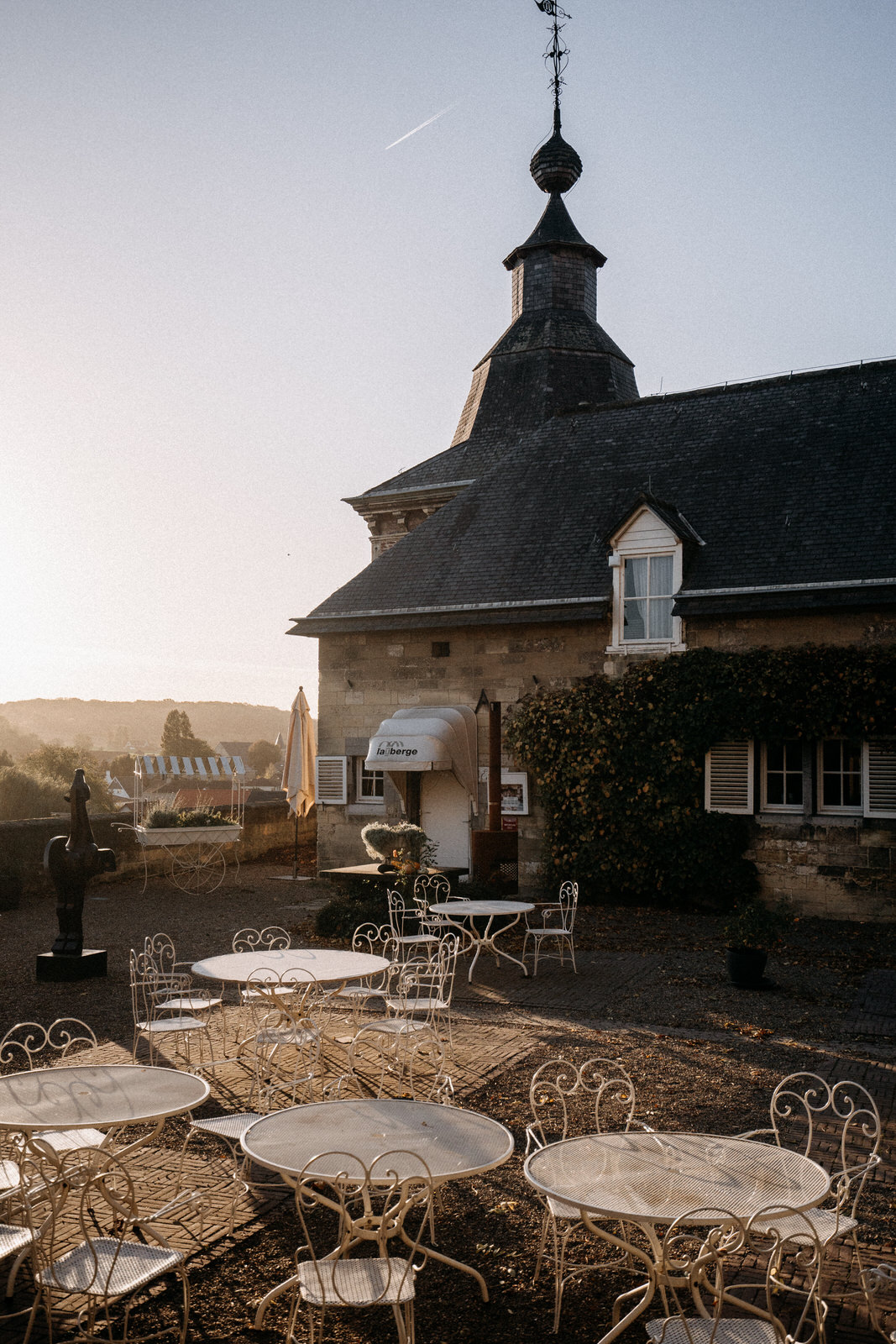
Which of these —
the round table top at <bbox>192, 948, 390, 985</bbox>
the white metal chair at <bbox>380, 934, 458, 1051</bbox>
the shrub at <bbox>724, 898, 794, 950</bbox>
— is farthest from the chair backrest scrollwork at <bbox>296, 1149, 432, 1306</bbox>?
the shrub at <bbox>724, 898, 794, 950</bbox>

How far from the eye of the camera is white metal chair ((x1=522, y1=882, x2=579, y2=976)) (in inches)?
425

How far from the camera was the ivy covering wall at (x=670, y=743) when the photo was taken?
46.9ft

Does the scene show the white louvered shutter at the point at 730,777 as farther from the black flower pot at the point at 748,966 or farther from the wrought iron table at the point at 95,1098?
the wrought iron table at the point at 95,1098

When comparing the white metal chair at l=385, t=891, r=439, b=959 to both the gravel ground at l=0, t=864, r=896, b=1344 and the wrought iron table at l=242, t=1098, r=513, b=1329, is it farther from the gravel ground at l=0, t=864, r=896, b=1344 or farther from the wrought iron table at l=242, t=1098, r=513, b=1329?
the wrought iron table at l=242, t=1098, r=513, b=1329

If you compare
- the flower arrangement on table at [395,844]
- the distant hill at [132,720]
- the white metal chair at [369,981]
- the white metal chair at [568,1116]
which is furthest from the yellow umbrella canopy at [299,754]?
the distant hill at [132,720]

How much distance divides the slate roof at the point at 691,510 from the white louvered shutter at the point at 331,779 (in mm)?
2401

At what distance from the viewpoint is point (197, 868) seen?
1841cm

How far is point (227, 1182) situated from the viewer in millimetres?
5340

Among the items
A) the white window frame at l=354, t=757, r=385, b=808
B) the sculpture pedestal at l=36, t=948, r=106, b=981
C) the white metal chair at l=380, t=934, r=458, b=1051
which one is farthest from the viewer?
Result: the white window frame at l=354, t=757, r=385, b=808

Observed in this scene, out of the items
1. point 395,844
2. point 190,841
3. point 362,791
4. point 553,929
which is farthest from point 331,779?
point 553,929

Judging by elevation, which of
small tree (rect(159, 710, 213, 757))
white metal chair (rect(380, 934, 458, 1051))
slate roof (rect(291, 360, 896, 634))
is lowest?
white metal chair (rect(380, 934, 458, 1051))

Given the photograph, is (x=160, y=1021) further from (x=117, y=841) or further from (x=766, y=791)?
(x=117, y=841)

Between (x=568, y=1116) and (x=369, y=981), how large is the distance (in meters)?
2.80

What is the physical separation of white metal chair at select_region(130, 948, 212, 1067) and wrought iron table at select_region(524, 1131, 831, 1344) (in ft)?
11.4
